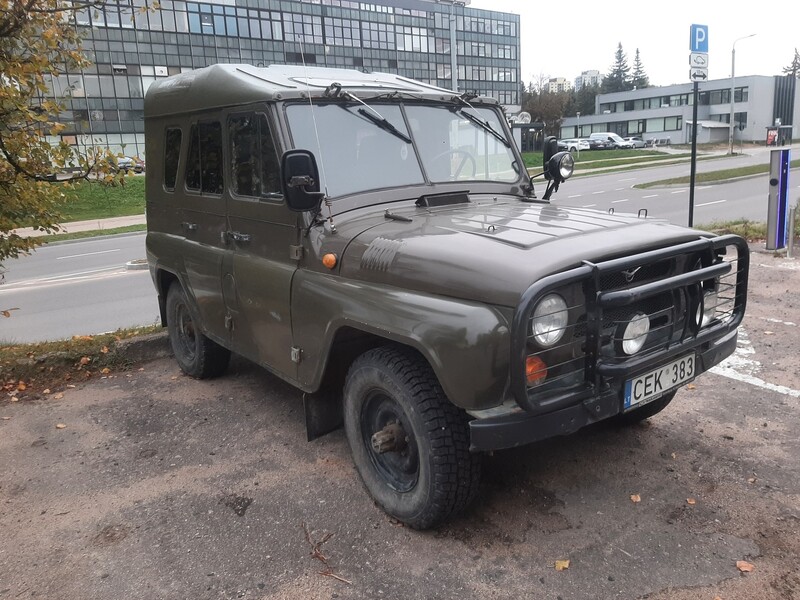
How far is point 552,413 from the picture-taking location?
281cm

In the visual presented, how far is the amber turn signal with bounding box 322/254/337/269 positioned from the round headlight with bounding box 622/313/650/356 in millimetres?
1516

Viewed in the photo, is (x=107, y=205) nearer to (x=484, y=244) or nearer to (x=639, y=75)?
(x=484, y=244)

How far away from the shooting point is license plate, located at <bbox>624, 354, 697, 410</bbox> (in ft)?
10.1

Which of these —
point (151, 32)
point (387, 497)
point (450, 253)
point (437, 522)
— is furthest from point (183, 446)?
point (151, 32)

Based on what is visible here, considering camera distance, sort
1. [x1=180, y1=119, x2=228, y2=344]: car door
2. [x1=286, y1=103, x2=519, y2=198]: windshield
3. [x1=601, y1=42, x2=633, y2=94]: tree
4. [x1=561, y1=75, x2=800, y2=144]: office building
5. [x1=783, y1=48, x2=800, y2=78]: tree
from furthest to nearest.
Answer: [x1=783, y1=48, x2=800, y2=78]: tree < [x1=601, y1=42, x2=633, y2=94]: tree < [x1=561, y1=75, x2=800, y2=144]: office building < [x1=180, y1=119, x2=228, y2=344]: car door < [x1=286, y1=103, x2=519, y2=198]: windshield

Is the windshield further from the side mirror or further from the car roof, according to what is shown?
the side mirror

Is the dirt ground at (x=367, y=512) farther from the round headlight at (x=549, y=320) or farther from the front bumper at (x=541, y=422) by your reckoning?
the round headlight at (x=549, y=320)

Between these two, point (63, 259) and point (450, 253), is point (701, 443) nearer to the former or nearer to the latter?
point (450, 253)

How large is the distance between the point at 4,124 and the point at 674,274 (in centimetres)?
517

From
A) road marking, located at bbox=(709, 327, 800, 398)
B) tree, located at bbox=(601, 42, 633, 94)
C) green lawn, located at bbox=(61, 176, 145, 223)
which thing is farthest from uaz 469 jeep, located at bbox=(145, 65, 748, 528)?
tree, located at bbox=(601, 42, 633, 94)

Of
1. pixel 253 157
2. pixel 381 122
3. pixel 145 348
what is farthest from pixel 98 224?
pixel 381 122

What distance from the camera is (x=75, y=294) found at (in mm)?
11078

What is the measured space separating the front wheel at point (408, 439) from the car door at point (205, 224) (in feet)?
5.26

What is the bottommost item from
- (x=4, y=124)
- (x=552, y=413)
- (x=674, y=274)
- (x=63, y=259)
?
(x=63, y=259)
